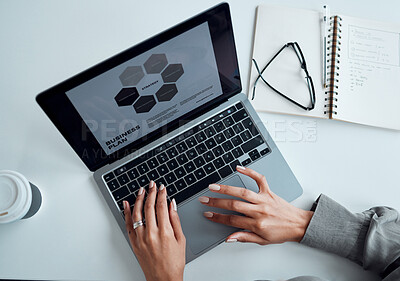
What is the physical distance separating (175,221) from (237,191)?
0.51 feet

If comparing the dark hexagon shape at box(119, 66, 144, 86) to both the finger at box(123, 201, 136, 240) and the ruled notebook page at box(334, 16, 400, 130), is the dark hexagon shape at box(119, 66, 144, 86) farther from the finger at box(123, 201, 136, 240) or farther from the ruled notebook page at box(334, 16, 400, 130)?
the ruled notebook page at box(334, 16, 400, 130)

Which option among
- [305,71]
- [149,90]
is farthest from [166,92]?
[305,71]

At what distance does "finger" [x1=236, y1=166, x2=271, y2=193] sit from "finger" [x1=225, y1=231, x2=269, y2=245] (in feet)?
0.34

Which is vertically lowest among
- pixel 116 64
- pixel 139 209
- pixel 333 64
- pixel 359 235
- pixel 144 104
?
pixel 359 235

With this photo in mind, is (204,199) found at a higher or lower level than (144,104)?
lower

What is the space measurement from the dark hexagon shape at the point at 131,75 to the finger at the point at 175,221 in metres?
0.29

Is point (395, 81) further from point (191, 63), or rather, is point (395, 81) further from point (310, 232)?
point (191, 63)

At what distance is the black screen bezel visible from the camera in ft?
1.71

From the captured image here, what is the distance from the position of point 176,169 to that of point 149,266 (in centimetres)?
22

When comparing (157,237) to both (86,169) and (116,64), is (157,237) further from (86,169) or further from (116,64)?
(116,64)

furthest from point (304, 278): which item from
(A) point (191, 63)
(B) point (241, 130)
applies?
(A) point (191, 63)

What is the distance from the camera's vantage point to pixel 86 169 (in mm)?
750

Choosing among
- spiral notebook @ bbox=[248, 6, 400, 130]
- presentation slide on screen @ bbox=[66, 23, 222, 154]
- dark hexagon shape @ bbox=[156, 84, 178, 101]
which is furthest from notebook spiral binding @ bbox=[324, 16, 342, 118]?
dark hexagon shape @ bbox=[156, 84, 178, 101]

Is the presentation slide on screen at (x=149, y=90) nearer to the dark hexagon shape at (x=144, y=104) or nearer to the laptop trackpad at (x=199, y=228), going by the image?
the dark hexagon shape at (x=144, y=104)
